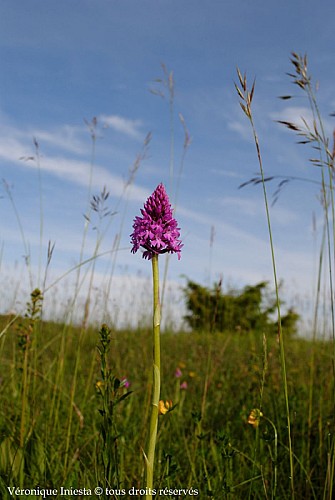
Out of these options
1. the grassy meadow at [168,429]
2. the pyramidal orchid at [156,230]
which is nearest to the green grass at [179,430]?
the grassy meadow at [168,429]

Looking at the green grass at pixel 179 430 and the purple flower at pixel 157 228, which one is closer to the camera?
the purple flower at pixel 157 228

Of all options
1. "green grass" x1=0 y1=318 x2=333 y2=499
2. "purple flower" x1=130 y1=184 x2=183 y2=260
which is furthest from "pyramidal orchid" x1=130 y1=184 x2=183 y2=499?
"green grass" x1=0 y1=318 x2=333 y2=499

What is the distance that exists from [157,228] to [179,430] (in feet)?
7.85

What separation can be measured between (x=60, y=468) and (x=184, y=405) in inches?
75.0

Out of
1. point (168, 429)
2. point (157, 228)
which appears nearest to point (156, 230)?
point (157, 228)

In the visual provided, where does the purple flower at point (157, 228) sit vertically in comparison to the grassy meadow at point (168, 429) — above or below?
above

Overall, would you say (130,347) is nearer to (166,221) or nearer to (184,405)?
(184,405)

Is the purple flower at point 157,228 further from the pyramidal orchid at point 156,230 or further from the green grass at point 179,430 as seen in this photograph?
the green grass at point 179,430

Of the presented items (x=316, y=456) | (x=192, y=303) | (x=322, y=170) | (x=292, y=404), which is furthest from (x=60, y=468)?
(x=192, y=303)

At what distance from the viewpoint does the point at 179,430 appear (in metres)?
3.51

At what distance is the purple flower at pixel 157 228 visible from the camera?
1.54 m

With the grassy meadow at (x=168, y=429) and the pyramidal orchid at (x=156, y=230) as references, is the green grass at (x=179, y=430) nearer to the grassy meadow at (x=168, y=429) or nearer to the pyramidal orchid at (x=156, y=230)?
the grassy meadow at (x=168, y=429)

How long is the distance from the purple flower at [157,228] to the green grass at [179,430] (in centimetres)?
57

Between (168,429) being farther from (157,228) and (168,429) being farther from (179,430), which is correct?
(157,228)
